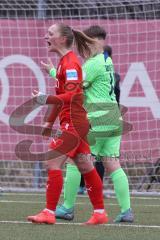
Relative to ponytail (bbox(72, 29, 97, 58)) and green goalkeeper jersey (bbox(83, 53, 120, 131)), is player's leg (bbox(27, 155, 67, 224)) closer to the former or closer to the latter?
green goalkeeper jersey (bbox(83, 53, 120, 131))

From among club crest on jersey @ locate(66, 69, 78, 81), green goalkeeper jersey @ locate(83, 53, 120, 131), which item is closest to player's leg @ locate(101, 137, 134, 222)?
green goalkeeper jersey @ locate(83, 53, 120, 131)

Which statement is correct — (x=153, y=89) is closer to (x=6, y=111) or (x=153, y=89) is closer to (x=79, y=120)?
(x=6, y=111)

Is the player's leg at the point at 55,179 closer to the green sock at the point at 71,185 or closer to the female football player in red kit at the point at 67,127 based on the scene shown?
the female football player in red kit at the point at 67,127

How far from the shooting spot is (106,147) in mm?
8461

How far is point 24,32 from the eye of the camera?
13133mm

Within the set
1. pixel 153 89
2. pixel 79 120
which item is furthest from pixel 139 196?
pixel 79 120

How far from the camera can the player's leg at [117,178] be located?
815 cm

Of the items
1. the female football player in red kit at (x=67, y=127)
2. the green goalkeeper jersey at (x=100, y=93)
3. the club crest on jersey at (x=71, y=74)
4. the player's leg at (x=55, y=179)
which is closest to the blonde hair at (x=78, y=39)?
the female football player in red kit at (x=67, y=127)

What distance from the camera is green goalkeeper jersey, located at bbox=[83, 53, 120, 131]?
27.0 feet

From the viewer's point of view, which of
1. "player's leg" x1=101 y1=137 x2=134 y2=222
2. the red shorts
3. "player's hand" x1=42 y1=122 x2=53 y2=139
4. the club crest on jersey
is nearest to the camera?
the club crest on jersey

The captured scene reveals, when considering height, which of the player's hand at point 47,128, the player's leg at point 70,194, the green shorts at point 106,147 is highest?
the player's hand at point 47,128

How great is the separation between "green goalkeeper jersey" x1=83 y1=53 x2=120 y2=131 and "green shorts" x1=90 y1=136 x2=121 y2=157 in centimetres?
12

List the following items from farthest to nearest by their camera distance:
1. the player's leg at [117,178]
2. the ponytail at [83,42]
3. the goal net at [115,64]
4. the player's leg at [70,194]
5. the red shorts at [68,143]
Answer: the goal net at [115,64] → the player's leg at [70,194] → the player's leg at [117,178] → the ponytail at [83,42] → the red shorts at [68,143]

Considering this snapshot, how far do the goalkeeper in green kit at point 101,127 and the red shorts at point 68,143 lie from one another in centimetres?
70
